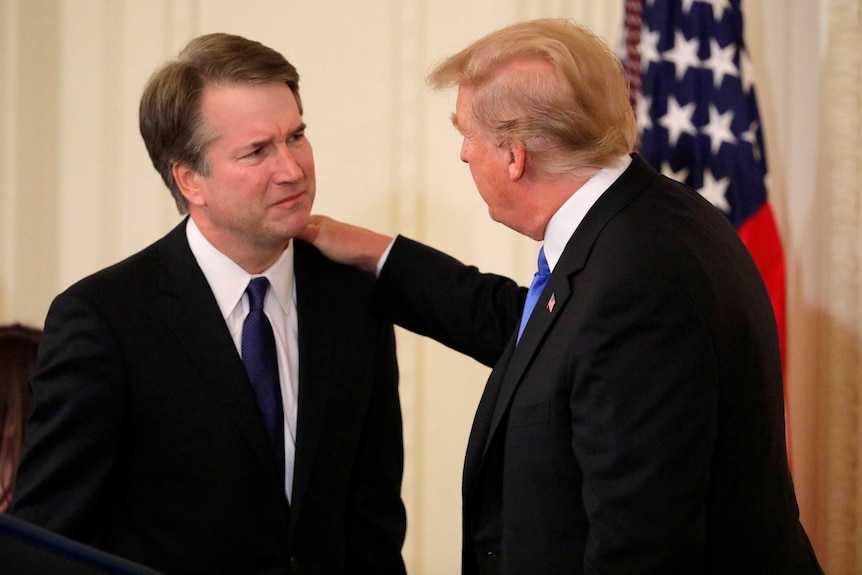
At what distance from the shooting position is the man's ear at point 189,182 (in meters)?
2.19

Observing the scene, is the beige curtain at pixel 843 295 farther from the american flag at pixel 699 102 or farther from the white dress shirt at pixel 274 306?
the white dress shirt at pixel 274 306

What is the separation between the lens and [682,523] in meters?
1.59

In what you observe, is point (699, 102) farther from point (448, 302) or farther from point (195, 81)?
point (195, 81)

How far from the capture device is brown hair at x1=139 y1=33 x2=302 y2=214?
7.09ft

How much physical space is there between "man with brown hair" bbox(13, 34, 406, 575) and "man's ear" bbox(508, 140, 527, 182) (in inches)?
20.7

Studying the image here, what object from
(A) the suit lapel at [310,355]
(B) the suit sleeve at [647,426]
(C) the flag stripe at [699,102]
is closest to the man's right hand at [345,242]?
(A) the suit lapel at [310,355]

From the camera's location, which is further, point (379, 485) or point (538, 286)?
point (379, 485)

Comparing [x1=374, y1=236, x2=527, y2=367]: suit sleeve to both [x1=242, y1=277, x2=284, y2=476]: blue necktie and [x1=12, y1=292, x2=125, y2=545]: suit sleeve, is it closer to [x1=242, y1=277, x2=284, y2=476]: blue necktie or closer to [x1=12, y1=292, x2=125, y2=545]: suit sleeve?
[x1=242, y1=277, x2=284, y2=476]: blue necktie

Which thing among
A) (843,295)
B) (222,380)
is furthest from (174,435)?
(843,295)

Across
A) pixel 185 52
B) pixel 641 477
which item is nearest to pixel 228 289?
pixel 185 52

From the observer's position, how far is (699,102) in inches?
133

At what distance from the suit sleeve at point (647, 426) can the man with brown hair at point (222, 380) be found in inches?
30.3

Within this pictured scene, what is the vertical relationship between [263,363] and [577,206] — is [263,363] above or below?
below

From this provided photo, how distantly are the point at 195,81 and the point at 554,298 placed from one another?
96cm
